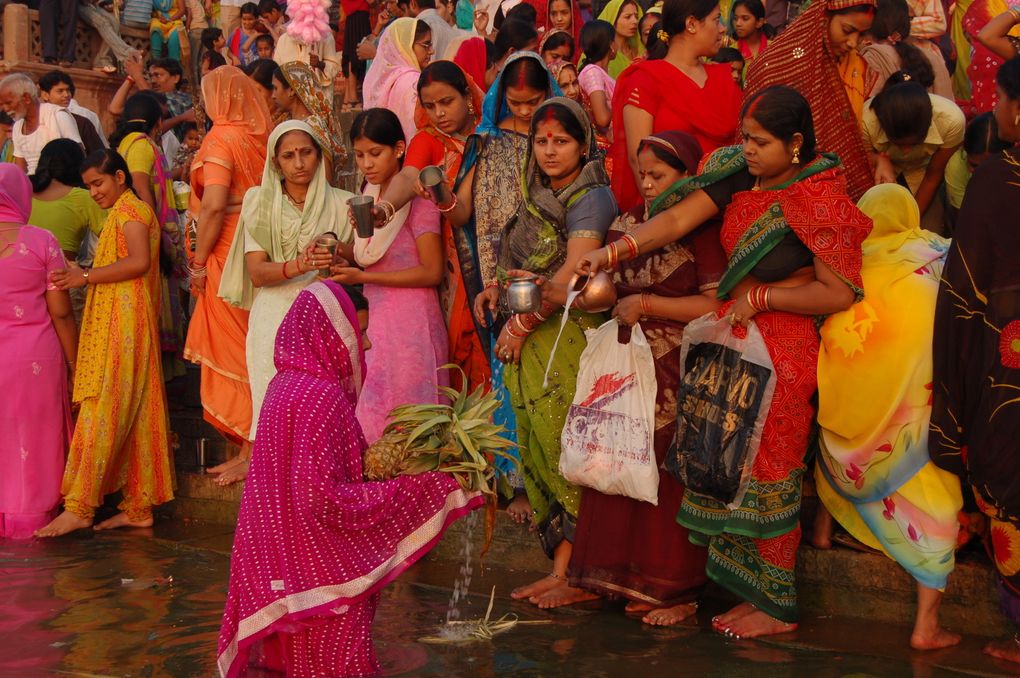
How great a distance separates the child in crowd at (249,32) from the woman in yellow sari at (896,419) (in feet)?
29.1

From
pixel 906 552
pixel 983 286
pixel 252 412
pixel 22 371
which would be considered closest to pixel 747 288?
pixel 983 286

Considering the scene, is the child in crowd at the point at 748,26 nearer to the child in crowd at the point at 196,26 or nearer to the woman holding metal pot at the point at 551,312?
the woman holding metal pot at the point at 551,312

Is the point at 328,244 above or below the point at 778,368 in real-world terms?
above

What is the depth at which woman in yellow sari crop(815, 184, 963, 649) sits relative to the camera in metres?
4.51

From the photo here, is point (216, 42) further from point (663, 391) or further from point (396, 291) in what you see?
point (663, 391)

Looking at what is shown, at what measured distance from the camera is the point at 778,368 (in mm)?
4652

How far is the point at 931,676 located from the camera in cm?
425

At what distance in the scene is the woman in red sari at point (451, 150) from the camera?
6.18 meters

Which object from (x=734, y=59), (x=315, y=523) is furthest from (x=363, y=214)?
(x=734, y=59)

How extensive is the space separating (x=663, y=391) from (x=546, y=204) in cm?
102

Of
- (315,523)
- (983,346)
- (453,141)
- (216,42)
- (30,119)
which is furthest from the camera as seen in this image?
(216,42)

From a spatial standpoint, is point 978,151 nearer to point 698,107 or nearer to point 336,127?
point 698,107

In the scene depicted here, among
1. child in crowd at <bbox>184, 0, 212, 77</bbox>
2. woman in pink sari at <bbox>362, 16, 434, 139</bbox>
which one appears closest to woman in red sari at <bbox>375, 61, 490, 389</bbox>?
woman in pink sari at <bbox>362, 16, 434, 139</bbox>

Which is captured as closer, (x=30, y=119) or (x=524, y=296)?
(x=524, y=296)
